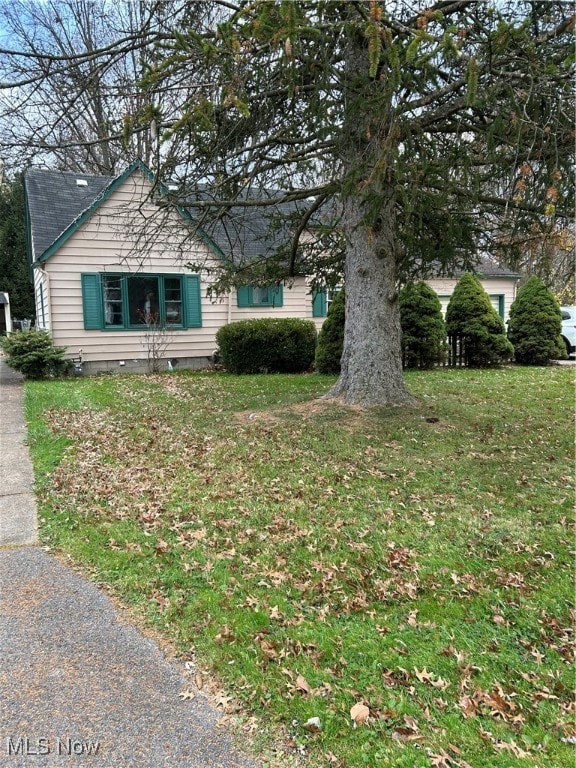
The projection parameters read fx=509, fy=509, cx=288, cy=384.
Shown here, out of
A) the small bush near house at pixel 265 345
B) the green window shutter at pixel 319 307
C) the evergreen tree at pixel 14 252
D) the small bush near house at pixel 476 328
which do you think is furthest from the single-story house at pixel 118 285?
the evergreen tree at pixel 14 252

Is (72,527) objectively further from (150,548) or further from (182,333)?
(182,333)

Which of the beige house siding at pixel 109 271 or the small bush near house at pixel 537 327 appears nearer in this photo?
the beige house siding at pixel 109 271

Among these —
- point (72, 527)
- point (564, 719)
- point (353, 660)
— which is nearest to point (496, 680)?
point (564, 719)

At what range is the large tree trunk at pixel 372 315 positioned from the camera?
7.09 meters

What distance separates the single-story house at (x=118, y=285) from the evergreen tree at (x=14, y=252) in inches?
497

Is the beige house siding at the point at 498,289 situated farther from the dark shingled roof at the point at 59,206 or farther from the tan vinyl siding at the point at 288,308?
the dark shingled roof at the point at 59,206

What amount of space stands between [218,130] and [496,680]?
254 inches

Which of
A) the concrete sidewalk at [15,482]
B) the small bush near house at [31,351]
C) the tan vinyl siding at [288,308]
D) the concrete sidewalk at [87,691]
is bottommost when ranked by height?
the concrete sidewalk at [87,691]

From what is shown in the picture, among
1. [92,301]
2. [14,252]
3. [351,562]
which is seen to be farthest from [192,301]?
[14,252]

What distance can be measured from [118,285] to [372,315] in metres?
8.13

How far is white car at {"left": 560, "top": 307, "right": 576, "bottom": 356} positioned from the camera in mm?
16719

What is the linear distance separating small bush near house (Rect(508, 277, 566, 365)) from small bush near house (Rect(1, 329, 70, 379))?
39.1 feet

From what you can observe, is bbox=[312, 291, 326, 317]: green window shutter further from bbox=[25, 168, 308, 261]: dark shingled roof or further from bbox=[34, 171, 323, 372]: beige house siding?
bbox=[34, 171, 323, 372]: beige house siding

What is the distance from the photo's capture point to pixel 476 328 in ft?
43.9
